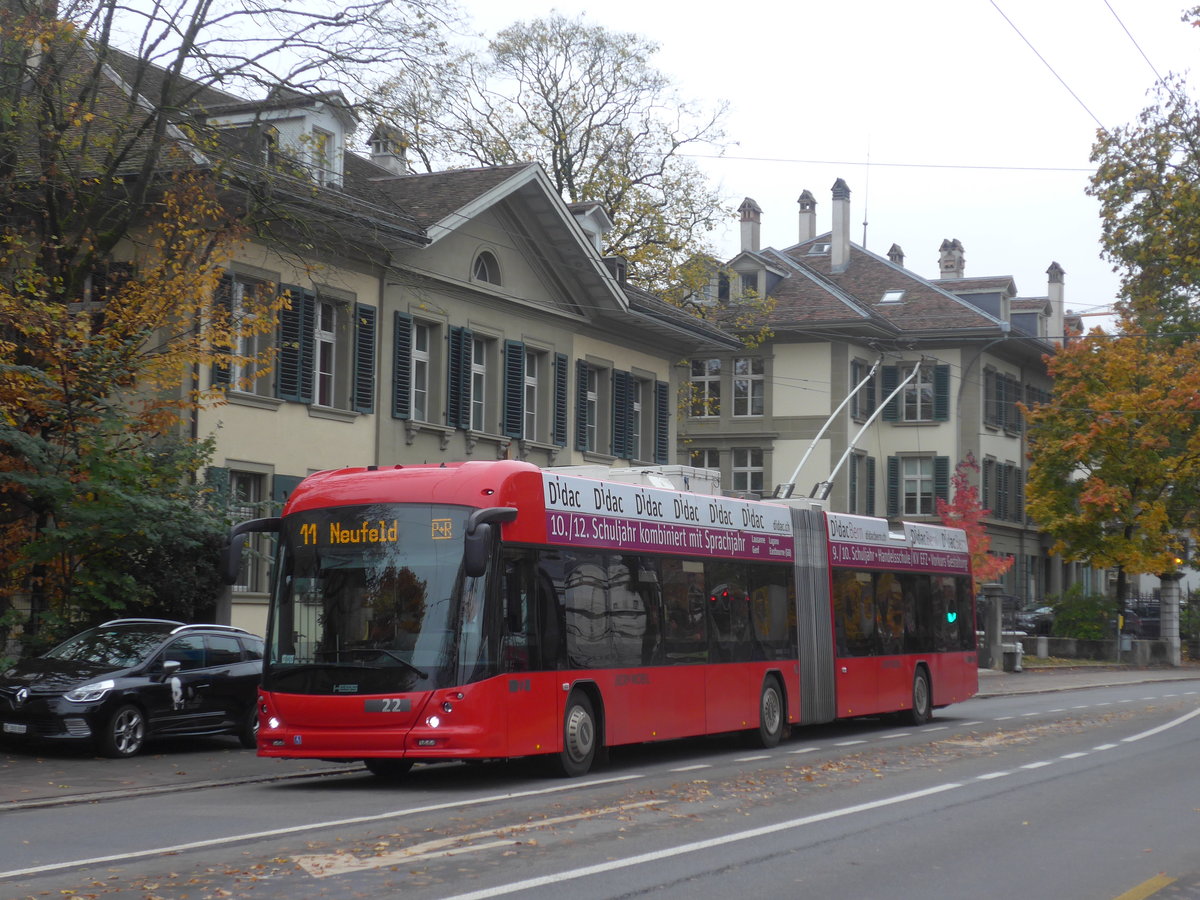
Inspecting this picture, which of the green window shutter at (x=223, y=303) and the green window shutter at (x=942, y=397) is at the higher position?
the green window shutter at (x=942, y=397)

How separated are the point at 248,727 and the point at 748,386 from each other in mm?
40163

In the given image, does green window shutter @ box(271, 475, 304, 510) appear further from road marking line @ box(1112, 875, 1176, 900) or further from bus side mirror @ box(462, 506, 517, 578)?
road marking line @ box(1112, 875, 1176, 900)

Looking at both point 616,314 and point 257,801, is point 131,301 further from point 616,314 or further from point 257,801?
point 616,314

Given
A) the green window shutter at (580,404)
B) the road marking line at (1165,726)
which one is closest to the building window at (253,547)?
the green window shutter at (580,404)

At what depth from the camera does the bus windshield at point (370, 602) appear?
47.2 feet

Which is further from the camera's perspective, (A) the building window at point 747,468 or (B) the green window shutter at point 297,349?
(A) the building window at point 747,468

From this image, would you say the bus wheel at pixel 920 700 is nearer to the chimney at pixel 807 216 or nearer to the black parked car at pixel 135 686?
the black parked car at pixel 135 686

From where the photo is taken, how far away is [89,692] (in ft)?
56.6

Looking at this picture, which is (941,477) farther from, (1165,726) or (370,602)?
(370,602)

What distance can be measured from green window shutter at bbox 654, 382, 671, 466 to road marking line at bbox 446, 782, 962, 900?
25.8 m

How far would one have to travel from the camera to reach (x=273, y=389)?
89.6 feet

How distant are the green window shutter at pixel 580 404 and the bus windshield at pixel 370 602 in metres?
21.0

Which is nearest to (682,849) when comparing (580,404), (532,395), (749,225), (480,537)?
(480,537)

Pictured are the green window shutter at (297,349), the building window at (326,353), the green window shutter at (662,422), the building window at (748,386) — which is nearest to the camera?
the green window shutter at (297,349)
